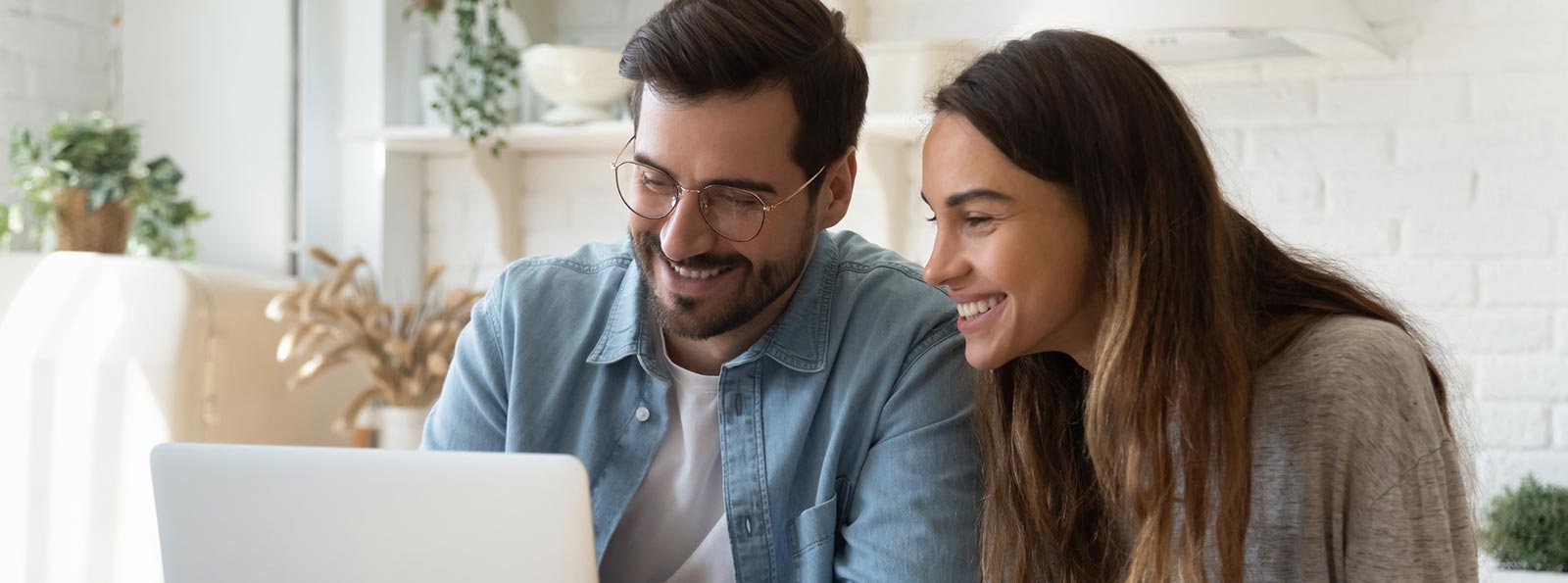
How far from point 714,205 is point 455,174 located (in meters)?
1.33

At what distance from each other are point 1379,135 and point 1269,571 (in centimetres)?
119

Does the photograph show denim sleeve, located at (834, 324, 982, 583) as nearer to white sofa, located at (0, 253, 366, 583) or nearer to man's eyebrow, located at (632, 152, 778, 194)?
man's eyebrow, located at (632, 152, 778, 194)

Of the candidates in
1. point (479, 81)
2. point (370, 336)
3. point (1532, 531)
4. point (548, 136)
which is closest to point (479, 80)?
point (479, 81)

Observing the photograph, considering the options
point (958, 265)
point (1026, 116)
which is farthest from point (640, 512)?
point (1026, 116)

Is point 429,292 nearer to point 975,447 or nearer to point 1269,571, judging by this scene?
point 975,447

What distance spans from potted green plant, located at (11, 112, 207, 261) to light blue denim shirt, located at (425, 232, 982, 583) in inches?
36.1

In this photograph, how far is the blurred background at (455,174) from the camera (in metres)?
1.92

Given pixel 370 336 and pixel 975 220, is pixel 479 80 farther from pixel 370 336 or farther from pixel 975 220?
pixel 975 220

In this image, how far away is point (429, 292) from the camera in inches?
99.1

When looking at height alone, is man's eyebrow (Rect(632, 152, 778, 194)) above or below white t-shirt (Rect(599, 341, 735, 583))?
above

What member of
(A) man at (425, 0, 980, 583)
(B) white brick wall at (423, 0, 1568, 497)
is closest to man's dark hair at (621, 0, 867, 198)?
(A) man at (425, 0, 980, 583)

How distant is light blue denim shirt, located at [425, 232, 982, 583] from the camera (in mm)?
1297

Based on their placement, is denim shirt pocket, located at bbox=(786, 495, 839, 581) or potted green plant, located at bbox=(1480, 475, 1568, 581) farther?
potted green plant, located at bbox=(1480, 475, 1568, 581)

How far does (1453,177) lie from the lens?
80.7 inches
